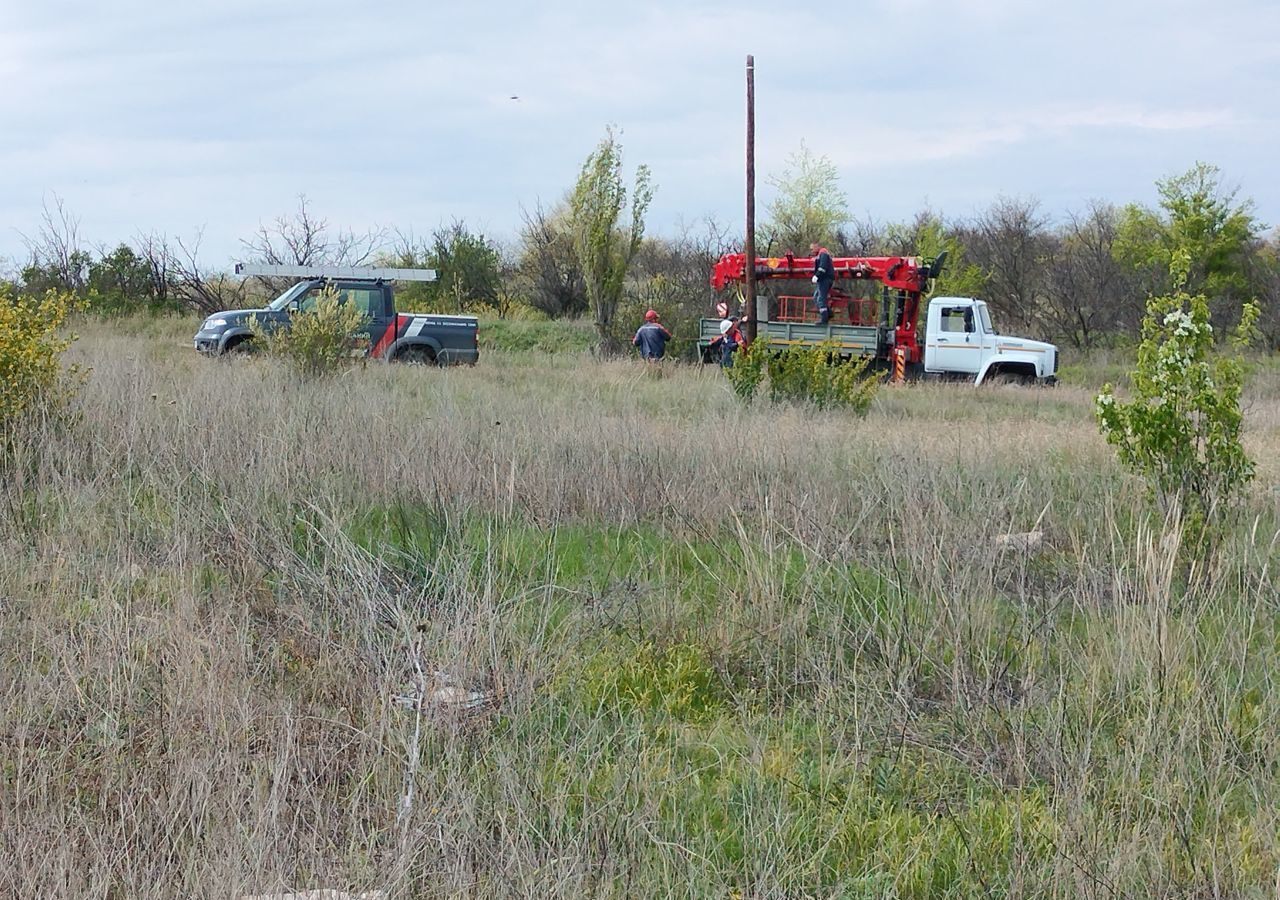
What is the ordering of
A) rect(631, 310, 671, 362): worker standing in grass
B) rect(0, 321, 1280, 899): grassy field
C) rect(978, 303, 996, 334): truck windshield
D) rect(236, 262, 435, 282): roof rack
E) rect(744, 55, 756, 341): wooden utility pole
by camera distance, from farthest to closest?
rect(978, 303, 996, 334): truck windshield, rect(631, 310, 671, 362): worker standing in grass, rect(744, 55, 756, 341): wooden utility pole, rect(236, 262, 435, 282): roof rack, rect(0, 321, 1280, 899): grassy field

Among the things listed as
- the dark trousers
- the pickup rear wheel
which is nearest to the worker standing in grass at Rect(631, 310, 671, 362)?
the dark trousers

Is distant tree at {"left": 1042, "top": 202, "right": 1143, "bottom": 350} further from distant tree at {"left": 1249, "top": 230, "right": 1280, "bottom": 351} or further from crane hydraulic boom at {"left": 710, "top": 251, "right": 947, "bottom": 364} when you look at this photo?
crane hydraulic boom at {"left": 710, "top": 251, "right": 947, "bottom": 364}

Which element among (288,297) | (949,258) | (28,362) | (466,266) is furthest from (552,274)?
(28,362)

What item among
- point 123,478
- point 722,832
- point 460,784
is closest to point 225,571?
point 123,478

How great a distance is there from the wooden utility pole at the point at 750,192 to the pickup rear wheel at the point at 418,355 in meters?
5.45

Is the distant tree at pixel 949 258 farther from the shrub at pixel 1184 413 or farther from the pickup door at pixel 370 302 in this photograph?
the shrub at pixel 1184 413

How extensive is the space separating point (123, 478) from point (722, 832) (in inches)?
203

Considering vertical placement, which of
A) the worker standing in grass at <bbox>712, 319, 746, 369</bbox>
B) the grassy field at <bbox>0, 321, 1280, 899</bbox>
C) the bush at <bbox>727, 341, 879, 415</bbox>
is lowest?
the grassy field at <bbox>0, 321, 1280, 899</bbox>

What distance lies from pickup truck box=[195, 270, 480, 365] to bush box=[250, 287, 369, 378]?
9.22ft

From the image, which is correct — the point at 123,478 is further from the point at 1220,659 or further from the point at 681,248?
the point at 681,248

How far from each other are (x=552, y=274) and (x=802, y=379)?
23738 mm

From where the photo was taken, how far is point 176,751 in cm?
360

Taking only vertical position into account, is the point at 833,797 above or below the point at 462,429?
below

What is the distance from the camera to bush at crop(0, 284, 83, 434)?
805 cm
